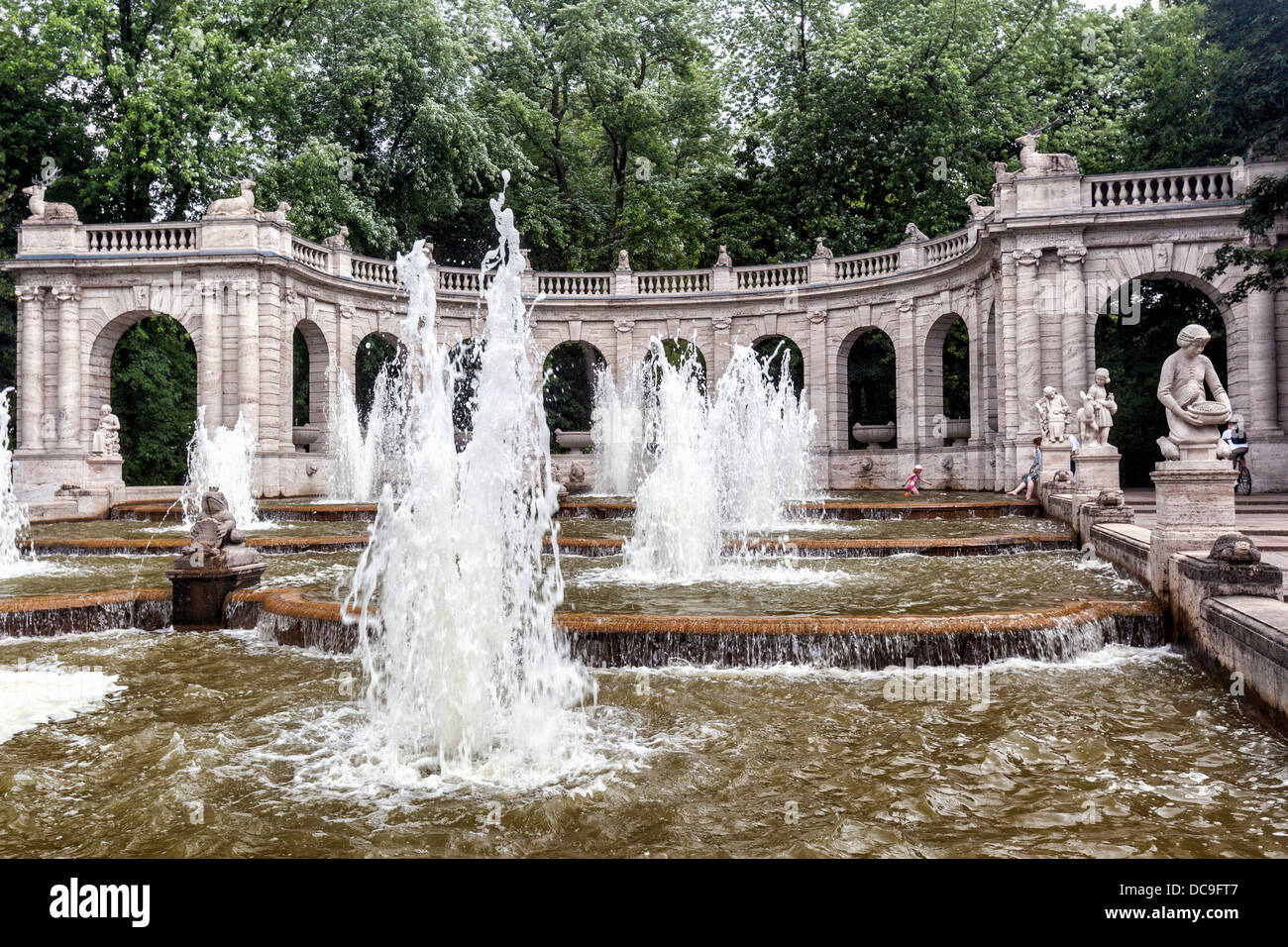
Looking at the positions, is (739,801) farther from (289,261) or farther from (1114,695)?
(289,261)

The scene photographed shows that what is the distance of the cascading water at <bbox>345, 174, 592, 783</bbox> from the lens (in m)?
4.62

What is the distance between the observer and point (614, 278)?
28000mm

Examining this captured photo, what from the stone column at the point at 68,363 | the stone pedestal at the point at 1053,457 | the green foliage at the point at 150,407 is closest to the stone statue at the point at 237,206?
the stone column at the point at 68,363

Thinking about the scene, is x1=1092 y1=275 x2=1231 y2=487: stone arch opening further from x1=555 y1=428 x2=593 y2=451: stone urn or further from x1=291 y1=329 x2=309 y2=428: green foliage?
x1=291 y1=329 x2=309 y2=428: green foliage

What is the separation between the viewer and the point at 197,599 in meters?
7.87

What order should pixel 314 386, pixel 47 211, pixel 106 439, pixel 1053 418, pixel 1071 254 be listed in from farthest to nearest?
pixel 314 386
pixel 47 211
pixel 1071 254
pixel 106 439
pixel 1053 418

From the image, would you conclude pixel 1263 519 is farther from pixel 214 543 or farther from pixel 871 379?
pixel 871 379

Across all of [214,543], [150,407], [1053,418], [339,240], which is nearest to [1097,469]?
[1053,418]

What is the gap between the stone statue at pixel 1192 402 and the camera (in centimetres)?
729

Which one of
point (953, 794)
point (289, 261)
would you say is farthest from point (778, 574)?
point (289, 261)

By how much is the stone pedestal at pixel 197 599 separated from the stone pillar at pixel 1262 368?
65.6ft

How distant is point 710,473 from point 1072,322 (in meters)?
12.9
